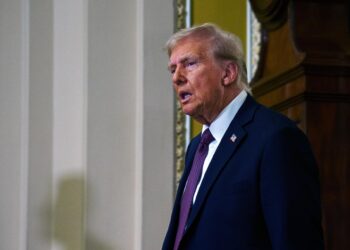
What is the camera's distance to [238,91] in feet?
8.44

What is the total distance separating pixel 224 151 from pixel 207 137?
0.15m

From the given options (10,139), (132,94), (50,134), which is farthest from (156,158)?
(10,139)

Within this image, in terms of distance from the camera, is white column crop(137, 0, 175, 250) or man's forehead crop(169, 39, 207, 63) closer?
man's forehead crop(169, 39, 207, 63)

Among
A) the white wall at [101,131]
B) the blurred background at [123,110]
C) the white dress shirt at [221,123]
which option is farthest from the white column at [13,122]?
the white dress shirt at [221,123]

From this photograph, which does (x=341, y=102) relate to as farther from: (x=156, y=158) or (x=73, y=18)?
(x=73, y=18)

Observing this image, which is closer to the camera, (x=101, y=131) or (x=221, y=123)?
(x=221, y=123)

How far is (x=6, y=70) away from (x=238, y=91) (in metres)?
2.06

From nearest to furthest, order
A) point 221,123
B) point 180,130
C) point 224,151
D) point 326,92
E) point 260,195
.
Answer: point 260,195
point 224,151
point 221,123
point 326,92
point 180,130

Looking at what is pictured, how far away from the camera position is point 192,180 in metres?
2.48

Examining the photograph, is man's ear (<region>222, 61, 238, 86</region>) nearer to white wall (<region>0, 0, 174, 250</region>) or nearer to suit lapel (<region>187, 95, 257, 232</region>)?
suit lapel (<region>187, 95, 257, 232</region>)

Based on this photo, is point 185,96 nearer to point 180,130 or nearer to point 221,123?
point 221,123

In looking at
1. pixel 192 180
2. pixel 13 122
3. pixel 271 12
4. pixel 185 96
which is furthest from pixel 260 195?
pixel 13 122

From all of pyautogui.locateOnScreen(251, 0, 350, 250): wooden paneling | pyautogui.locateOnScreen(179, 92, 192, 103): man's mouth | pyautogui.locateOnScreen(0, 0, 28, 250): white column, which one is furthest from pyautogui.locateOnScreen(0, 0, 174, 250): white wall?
pyautogui.locateOnScreen(179, 92, 192, 103): man's mouth

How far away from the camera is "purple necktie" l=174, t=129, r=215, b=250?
241 cm
